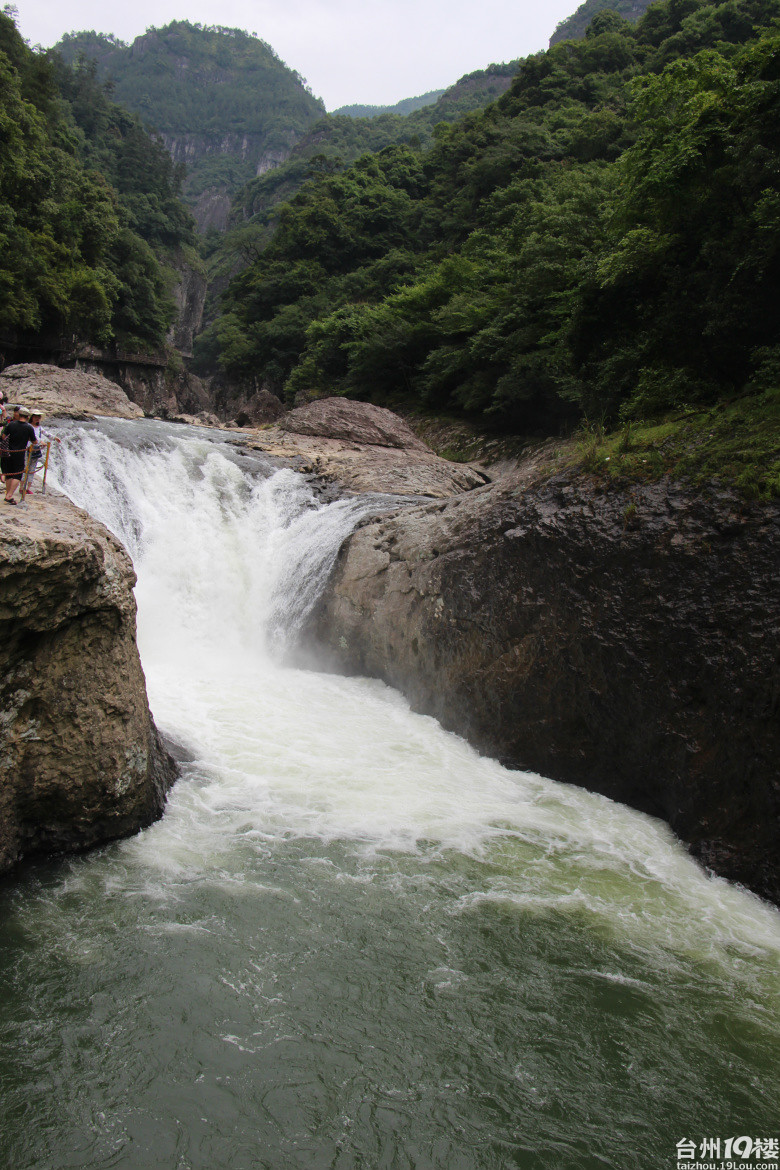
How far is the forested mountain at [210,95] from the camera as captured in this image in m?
124

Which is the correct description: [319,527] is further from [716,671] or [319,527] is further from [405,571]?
[716,671]

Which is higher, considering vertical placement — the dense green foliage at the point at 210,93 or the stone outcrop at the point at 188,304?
the dense green foliage at the point at 210,93

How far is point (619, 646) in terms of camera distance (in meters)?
7.33

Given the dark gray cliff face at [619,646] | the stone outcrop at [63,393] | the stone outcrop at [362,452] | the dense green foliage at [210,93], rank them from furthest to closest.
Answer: the dense green foliage at [210,93]
the stone outcrop at [63,393]
the stone outcrop at [362,452]
the dark gray cliff face at [619,646]

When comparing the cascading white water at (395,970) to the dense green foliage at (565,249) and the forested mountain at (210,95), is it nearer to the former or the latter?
the dense green foliage at (565,249)

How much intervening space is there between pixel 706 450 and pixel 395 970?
6.18m

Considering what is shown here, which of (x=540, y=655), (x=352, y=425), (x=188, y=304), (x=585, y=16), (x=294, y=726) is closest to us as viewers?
(x=540, y=655)

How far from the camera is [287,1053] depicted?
387 centimetres

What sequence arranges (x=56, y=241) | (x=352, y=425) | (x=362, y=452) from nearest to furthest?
1. (x=362, y=452)
2. (x=352, y=425)
3. (x=56, y=241)

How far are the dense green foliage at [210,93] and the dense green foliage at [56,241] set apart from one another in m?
81.3

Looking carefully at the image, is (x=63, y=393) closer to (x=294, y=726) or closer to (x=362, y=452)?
(x=362, y=452)

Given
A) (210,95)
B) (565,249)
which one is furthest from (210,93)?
(565,249)

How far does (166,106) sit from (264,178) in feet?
216

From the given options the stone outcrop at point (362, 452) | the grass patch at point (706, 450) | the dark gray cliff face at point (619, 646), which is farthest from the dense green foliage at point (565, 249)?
the stone outcrop at point (362, 452)
